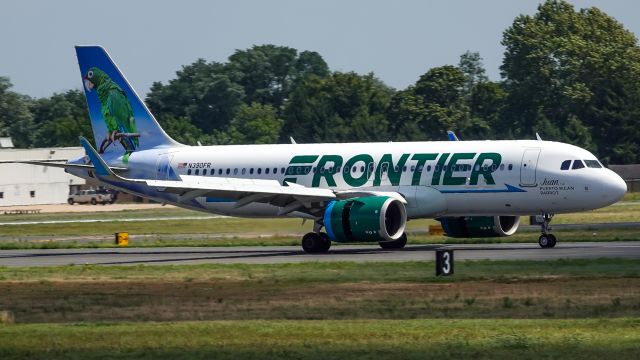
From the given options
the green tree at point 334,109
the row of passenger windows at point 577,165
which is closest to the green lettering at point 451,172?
the row of passenger windows at point 577,165

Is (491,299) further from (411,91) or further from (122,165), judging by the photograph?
(411,91)

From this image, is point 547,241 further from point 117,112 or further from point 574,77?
point 574,77

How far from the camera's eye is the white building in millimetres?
137250

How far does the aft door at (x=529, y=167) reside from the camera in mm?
50938

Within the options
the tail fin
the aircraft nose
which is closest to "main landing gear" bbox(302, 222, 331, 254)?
the aircraft nose

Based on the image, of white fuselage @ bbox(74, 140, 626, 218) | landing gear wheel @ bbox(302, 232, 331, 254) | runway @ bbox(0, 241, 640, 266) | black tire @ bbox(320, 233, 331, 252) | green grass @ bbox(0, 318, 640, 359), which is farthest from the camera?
black tire @ bbox(320, 233, 331, 252)

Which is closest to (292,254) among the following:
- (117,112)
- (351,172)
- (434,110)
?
(351,172)

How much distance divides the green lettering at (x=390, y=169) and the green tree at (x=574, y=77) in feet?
317

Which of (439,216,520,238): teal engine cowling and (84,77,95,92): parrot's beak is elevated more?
(84,77,95,92): parrot's beak

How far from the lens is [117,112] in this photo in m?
62.3

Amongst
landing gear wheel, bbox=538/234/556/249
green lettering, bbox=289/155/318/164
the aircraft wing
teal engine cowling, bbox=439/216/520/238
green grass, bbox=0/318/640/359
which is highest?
green lettering, bbox=289/155/318/164

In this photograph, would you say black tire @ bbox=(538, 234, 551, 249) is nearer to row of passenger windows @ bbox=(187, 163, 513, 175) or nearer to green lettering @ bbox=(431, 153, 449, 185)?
row of passenger windows @ bbox=(187, 163, 513, 175)

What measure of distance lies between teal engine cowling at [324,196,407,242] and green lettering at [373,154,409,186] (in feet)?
5.62

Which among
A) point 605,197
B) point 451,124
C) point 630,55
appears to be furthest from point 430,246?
point 630,55
